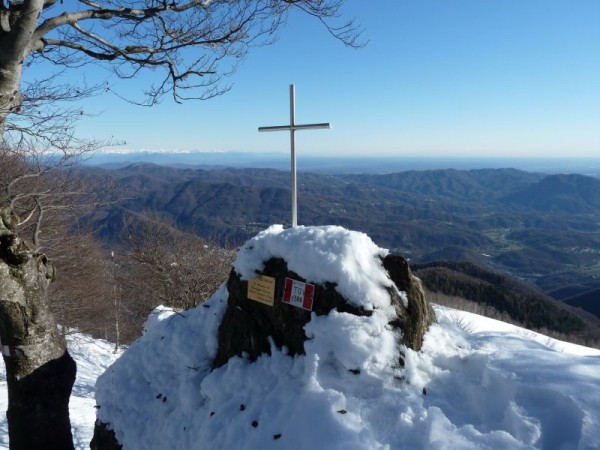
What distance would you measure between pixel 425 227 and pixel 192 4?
15909 centimetres

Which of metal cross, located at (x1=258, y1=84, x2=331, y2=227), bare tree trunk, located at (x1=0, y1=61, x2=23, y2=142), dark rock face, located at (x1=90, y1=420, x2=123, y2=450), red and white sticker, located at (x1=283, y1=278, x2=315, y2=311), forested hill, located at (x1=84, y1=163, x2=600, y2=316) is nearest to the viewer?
red and white sticker, located at (x1=283, y1=278, x2=315, y2=311)

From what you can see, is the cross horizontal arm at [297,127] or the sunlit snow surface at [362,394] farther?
the cross horizontal arm at [297,127]

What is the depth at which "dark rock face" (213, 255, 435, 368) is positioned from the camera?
147 inches

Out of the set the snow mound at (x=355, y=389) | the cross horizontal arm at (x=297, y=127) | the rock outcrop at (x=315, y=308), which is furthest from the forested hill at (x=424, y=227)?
the snow mound at (x=355, y=389)

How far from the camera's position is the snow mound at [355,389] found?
295 cm

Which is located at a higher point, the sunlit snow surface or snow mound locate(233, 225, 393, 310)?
snow mound locate(233, 225, 393, 310)

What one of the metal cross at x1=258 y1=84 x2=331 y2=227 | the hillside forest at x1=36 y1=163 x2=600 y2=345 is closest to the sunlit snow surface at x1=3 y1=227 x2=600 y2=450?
the metal cross at x1=258 y1=84 x2=331 y2=227

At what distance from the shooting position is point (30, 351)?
14.3 ft

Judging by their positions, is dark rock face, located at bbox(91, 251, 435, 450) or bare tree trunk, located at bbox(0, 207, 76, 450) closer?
dark rock face, located at bbox(91, 251, 435, 450)

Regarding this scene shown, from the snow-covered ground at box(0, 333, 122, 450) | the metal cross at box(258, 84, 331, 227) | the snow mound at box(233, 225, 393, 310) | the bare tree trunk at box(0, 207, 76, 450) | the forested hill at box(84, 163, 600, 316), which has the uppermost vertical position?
the metal cross at box(258, 84, 331, 227)

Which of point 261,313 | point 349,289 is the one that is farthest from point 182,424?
point 349,289

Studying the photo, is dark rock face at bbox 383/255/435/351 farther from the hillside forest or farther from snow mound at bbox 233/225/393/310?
the hillside forest

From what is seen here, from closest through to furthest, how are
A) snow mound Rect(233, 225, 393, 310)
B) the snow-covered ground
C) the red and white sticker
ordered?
snow mound Rect(233, 225, 393, 310) < the red and white sticker < the snow-covered ground

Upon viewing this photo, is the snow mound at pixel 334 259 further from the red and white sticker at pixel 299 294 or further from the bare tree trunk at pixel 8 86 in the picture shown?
the bare tree trunk at pixel 8 86
